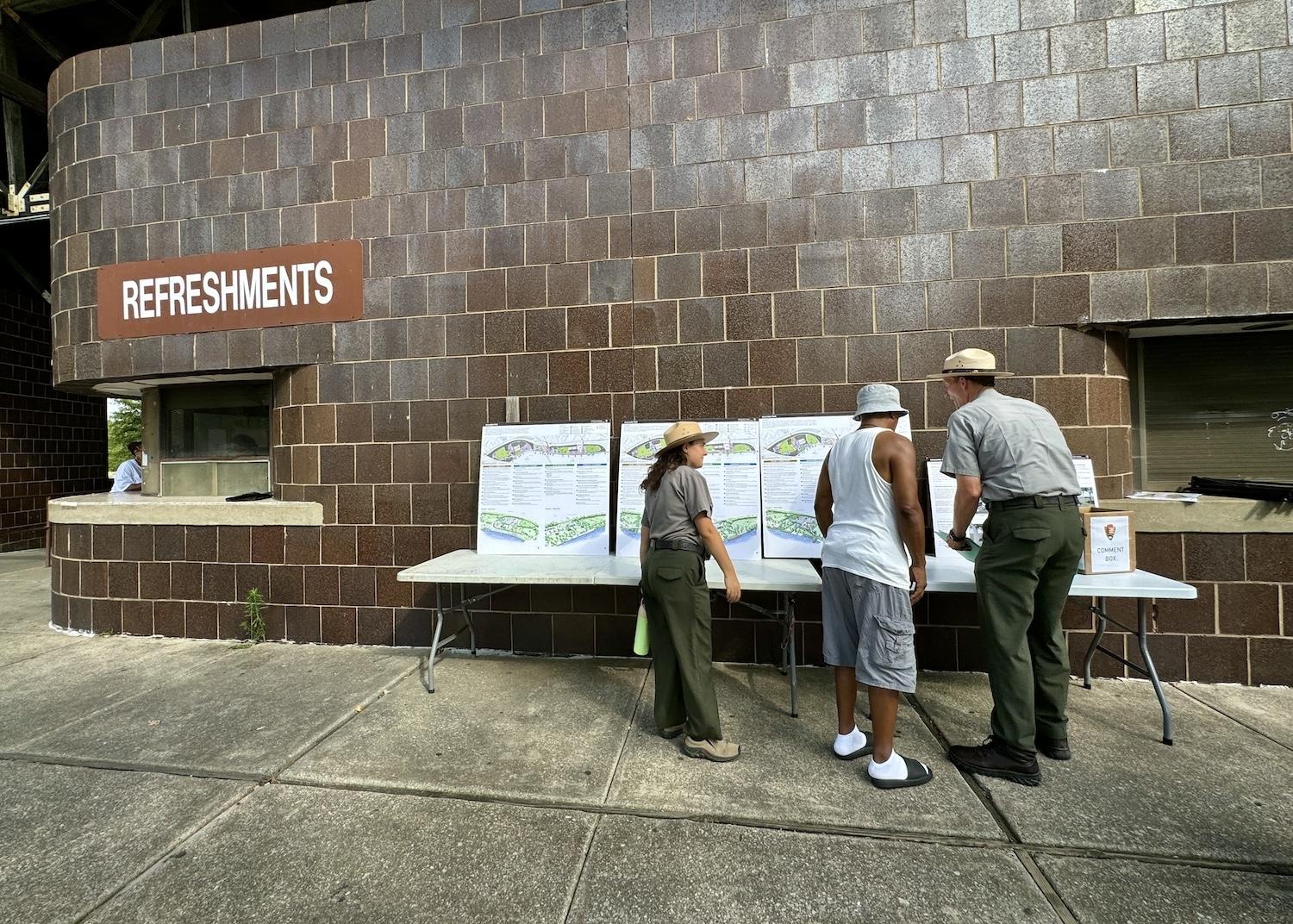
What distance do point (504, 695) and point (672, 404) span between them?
2.44 m

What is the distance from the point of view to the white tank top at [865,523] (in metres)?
2.80

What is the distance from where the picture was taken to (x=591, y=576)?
378cm

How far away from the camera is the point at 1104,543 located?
331 cm

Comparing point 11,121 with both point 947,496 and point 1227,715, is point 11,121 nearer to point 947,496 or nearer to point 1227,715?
point 947,496

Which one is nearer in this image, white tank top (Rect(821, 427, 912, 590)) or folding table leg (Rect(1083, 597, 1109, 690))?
white tank top (Rect(821, 427, 912, 590))

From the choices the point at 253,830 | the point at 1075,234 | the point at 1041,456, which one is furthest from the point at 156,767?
the point at 1075,234

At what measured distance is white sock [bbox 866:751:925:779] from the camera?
9.15ft

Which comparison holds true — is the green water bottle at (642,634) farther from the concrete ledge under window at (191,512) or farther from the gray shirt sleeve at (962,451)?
the concrete ledge under window at (191,512)

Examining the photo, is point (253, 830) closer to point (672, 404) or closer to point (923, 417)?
point (672, 404)

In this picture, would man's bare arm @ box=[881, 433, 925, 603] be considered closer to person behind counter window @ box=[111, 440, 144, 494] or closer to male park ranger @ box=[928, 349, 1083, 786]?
male park ranger @ box=[928, 349, 1083, 786]

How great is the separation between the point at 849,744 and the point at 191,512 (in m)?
5.67

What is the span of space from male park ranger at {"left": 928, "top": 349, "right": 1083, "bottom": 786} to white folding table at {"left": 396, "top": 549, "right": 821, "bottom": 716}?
3.06 ft

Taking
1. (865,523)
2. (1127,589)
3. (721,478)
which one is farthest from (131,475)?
(1127,589)

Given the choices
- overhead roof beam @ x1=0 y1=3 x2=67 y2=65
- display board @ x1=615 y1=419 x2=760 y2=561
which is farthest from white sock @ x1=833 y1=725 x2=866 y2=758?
overhead roof beam @ x1=0 y1=3 x2=67 y2=65
